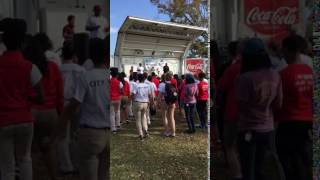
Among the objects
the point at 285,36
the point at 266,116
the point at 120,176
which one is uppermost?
the point at 285,36

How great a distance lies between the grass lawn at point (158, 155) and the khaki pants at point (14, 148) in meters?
0.43

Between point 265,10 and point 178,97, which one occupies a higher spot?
point 265,10

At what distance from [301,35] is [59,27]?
1.24 m

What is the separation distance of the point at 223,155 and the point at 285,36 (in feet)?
2.36

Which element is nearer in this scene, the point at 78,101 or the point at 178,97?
the point at 78,101

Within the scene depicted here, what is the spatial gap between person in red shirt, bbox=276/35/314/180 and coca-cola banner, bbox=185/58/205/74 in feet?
1.40

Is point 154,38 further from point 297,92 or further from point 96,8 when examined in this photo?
point 297,92

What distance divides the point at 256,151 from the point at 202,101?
0.40 m

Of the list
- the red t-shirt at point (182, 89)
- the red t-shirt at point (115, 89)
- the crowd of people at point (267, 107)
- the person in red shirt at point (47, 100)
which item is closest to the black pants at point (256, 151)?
the crowd of people at point (267, 107)

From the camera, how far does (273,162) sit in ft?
7.71

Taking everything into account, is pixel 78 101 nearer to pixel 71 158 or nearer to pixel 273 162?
pixel 71 158

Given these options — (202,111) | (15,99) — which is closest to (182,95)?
(202,111)

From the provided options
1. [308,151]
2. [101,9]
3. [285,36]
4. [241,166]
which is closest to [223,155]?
[241,166]

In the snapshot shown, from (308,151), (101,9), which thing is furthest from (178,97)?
(308,151)
